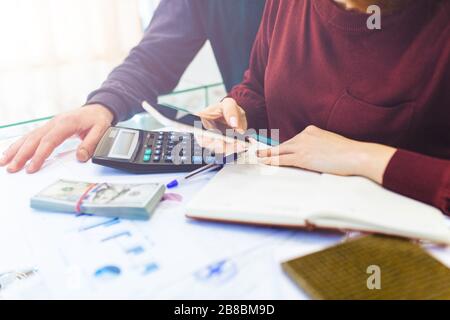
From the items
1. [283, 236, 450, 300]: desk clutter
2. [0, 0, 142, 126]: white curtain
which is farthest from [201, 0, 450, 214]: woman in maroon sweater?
[0, 0, 142, 126]: white curtain

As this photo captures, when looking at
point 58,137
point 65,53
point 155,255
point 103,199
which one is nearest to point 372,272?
point 155,255

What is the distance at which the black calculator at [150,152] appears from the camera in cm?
59

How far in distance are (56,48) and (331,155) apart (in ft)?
2.71

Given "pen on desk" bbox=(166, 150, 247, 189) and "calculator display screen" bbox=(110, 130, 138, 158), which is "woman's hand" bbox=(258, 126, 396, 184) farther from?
"calculator display screen" bbox=(110, 130, 138, 158)

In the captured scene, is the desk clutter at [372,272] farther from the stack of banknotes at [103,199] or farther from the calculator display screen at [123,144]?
the calculator display screen at [123,144]

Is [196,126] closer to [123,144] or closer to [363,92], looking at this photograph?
[123,144]

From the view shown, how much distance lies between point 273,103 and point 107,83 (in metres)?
0.36

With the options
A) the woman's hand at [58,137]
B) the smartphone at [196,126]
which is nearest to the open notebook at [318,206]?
the smartphone at [196,126]

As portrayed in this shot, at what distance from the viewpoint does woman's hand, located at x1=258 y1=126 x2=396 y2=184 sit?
50 cm

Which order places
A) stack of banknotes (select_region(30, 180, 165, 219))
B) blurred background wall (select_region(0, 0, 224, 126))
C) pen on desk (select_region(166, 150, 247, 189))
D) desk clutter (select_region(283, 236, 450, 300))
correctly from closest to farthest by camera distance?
desk clutter (select_region(283, 236, 450, 300)) → stack of banknotes (select_region(30, 180, 165, 219)) → pen on desk (select_region(166, 150, 247, 189)) → blurred background wall (select_region(0, 0, 224, 126))

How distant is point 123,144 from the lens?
625mm
